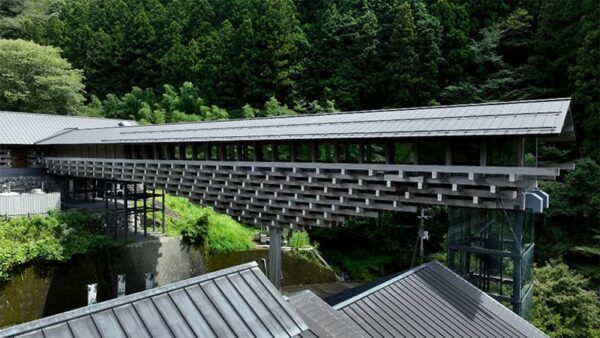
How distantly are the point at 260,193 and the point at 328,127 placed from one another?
2.56 m

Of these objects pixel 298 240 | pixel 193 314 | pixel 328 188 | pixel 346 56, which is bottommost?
pixel 298 240

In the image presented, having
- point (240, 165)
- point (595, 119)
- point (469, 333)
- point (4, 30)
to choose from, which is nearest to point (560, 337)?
point (469, 333)

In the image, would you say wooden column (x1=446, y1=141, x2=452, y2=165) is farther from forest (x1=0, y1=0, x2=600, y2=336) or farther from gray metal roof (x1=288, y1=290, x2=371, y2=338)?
forest (x1=0, y1=0, x2=600, y2=336)

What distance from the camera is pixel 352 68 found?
27422mm

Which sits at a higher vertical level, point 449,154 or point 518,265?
point 449,154

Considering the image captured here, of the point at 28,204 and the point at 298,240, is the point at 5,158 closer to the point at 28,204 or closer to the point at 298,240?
the point at 28,204

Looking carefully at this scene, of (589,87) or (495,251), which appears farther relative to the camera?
(589,87)

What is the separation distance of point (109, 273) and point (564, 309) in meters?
13.7

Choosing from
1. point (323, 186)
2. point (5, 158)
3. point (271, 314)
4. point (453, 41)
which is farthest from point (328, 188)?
point (453, 41)

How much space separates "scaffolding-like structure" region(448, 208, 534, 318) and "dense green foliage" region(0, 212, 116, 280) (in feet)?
36.3

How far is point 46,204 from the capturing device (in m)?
15.4

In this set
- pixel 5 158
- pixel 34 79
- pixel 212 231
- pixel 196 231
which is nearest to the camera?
pixel 196 231

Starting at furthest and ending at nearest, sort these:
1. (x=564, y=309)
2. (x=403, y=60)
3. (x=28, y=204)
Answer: (x=403, y=60) < (x=28, y=204) < (x=564, y=309)

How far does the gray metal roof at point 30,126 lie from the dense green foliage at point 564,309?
20.3 m
